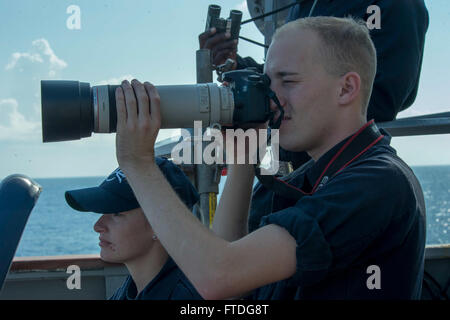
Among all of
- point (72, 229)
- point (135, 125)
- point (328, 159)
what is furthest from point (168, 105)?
point (72, 229)

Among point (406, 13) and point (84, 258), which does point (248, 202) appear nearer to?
point (406, 13)

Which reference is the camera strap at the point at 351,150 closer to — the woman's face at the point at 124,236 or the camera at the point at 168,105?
the camera at the point at 168,105

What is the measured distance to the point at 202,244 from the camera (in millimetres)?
1022

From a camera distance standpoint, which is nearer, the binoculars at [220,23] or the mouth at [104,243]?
the mouth at [104,243]

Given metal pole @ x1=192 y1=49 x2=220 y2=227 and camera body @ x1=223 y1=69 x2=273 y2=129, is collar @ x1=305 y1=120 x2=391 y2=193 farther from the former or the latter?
metal pole @ x1=192 y1=49 x2=220 y2=227

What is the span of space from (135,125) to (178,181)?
0.50m

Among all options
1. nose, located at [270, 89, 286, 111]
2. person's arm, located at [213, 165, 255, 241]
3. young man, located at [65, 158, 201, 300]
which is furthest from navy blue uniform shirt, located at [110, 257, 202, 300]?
nose, located at [270, 89, 286, 111]

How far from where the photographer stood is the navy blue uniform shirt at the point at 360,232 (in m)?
1.00

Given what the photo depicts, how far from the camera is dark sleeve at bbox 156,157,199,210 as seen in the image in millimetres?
1619

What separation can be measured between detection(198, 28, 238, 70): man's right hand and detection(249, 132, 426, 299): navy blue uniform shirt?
87 cm

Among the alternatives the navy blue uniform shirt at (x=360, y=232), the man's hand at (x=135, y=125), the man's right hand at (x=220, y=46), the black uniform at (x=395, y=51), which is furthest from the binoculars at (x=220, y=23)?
the navy blue uniform shirt at (x=360, y=232)

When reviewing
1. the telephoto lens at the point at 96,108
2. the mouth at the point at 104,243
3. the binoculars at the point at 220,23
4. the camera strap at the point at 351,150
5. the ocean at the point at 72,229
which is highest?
the binoculars at the point at 220,23

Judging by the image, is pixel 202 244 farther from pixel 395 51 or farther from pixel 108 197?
pixel 395 51
